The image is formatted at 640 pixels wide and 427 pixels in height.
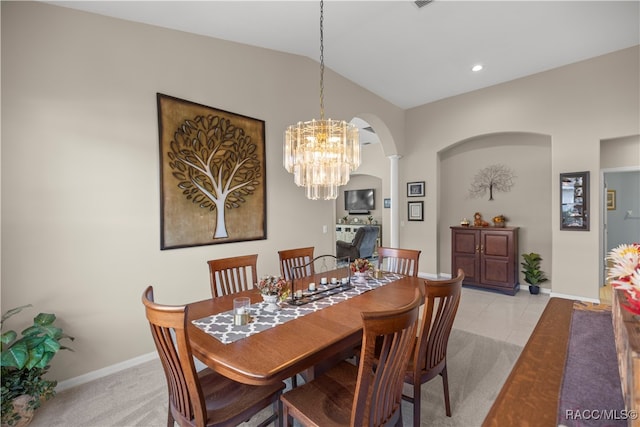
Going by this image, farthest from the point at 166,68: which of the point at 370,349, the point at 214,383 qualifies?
the point at 370,349

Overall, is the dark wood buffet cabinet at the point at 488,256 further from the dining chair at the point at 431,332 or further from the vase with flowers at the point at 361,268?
the dining chair at the point at 431,332

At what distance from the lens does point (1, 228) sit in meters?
2.05

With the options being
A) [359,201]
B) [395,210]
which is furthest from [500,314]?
[359,201]

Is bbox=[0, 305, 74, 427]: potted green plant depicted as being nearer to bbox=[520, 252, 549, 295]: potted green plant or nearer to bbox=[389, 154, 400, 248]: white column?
bbox=[389, 154, 400, 248]: white column

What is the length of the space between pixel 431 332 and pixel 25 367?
2673 mm

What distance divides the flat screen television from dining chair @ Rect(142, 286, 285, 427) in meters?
7.64

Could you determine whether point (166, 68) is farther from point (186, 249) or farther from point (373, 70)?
point (373, 70)

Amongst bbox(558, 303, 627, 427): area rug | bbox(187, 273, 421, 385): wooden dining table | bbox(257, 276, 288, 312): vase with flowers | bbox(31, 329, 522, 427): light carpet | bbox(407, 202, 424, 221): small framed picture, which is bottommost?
bbox(31, 329, 522, 427): light carpet

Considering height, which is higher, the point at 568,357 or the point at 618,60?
the point at 618,60

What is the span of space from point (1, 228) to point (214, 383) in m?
1.92

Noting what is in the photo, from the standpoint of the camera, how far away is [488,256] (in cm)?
488

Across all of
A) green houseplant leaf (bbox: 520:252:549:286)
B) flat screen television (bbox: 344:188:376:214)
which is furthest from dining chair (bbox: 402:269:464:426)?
flat screen television (bbox: 344:188:376:214)

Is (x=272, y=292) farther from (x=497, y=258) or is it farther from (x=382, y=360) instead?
(x=497, y=258)

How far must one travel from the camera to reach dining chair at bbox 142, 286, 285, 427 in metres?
1.24
